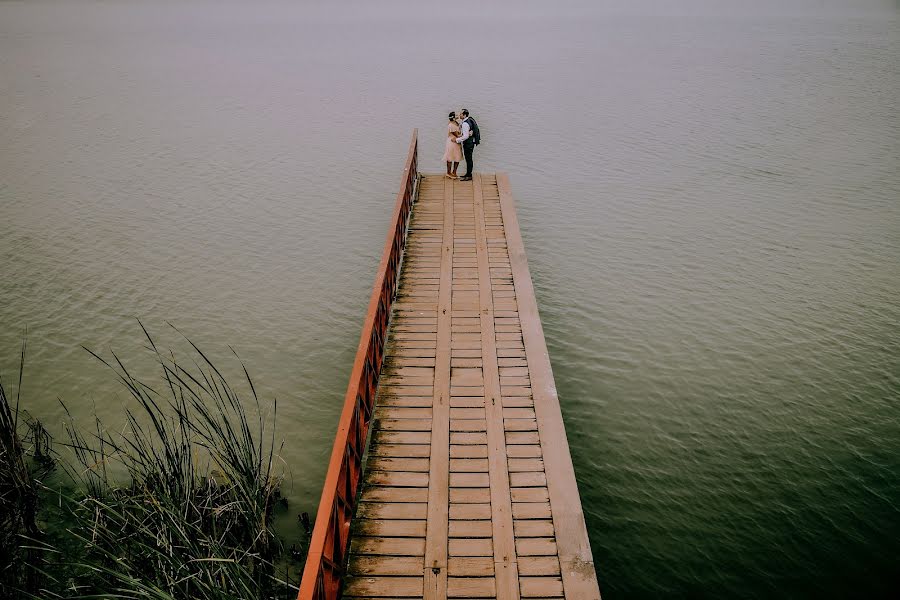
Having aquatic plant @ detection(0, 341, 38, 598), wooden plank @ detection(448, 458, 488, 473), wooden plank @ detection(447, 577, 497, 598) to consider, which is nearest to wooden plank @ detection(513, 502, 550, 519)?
wooden plank @ detection(448, 458, 488, 473)

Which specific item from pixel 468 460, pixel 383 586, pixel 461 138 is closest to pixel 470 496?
pixel 468 460

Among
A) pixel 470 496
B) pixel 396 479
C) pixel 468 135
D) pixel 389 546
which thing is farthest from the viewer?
pixel 468 135

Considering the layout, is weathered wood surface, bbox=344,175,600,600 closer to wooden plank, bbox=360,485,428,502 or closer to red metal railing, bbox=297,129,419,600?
wooden plank, bbox=360,485,428,502

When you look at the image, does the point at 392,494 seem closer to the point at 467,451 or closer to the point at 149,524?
the point at 467,451

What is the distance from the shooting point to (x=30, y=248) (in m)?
11.5

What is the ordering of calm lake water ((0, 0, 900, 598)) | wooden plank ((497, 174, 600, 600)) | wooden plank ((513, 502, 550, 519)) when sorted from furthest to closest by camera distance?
calm lake water ((0, 0, 900, 598)), wooden plank ((513, 502, 550, 519)), wooden plank ((497, 174, 600, 600))

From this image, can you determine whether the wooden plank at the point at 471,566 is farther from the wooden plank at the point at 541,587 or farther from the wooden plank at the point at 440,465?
the wooden plank at the point at 541,587

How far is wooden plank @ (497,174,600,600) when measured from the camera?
4.29 metres

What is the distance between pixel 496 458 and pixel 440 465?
0.51 m

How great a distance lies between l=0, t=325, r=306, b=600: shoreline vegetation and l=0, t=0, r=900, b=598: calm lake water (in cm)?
84

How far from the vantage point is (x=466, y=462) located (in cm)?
529

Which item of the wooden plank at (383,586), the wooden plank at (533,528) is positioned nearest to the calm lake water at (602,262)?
the wooden plank at (533,528)

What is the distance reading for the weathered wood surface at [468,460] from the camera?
432 cm

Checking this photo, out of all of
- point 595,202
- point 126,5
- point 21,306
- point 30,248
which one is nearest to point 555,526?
point 21,306
